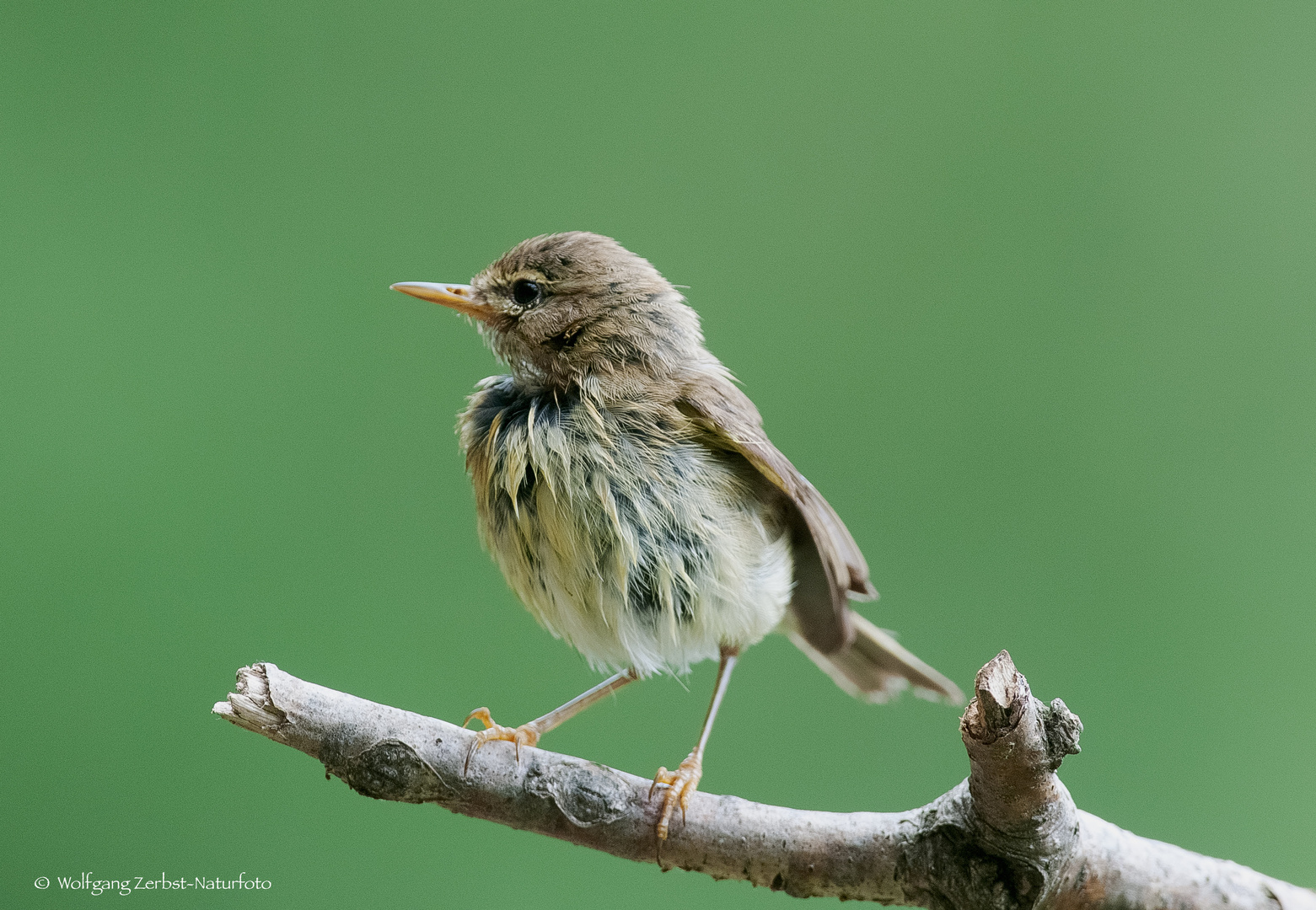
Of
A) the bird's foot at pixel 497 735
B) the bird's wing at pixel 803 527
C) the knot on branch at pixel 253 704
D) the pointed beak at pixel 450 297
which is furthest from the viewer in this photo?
the pointed beak at pixel 450 297

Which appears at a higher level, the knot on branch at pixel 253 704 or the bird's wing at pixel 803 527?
the bird's wing at pixel 803 527

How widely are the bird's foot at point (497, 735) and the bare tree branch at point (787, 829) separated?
0.7 inches

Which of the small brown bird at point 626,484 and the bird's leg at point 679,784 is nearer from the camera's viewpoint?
the bird's leg at point 679,784

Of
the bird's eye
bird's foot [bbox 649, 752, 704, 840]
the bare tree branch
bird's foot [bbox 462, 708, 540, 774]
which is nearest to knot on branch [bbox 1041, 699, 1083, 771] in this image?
the bare tree branch

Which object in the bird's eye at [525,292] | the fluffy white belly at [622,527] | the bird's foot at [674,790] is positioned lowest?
the bird's foot at [674,790]

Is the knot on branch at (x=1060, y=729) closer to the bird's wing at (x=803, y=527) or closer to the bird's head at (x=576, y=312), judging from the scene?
the bird's wing at (x=803, y=527)

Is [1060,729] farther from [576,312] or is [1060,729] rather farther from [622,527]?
[576,312]

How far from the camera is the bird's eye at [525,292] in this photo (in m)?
3.09

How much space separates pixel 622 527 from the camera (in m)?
2.72

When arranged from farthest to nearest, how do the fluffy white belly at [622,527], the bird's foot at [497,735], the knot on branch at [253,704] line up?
1. the fluffy white belly at [622,527]
2. the bird's foot at [497,735]
3. the knot on branch at [253,704]

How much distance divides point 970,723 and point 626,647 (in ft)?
3.55

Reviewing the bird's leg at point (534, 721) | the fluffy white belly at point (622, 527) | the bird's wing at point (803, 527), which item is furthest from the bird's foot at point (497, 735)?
the bird's wing at point (803, 527)

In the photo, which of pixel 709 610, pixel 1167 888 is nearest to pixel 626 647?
pixel 709 610

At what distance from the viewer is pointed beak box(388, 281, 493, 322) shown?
3.09 m
